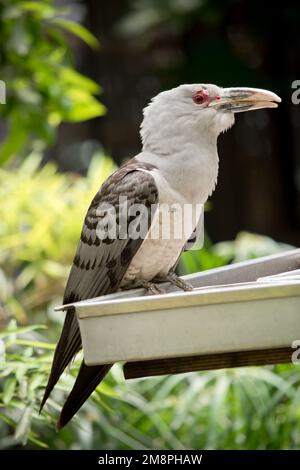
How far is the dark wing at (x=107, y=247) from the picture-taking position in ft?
7.18

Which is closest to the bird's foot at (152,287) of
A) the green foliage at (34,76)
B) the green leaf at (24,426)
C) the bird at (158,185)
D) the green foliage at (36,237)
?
the bird at (158,185)

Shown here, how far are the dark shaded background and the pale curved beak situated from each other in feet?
12.0

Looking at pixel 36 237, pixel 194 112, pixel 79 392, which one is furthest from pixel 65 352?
pixel 36 237

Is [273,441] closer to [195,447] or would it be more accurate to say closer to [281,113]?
[195,447]

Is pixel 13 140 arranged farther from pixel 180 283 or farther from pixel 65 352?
pixel 65 352

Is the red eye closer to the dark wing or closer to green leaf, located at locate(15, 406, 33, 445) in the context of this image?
the dark wing

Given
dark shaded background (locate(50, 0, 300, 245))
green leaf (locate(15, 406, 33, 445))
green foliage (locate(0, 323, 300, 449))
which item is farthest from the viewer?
dark shaded background (locate(50, 0, 300, 245))

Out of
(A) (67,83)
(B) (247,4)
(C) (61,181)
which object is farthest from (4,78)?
(B) (247,4)

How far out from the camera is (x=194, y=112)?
2.25m

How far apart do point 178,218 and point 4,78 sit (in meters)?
1.35

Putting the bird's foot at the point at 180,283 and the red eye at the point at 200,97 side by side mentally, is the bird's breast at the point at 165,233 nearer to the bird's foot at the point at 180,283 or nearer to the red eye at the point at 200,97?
the bird's foot at the point at 180,283

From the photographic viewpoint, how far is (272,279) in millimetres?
1862

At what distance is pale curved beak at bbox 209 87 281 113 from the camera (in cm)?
211

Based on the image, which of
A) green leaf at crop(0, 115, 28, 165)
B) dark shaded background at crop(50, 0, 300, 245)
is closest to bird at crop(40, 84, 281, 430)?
green leaf at crop(0, 115, 28, 165)
